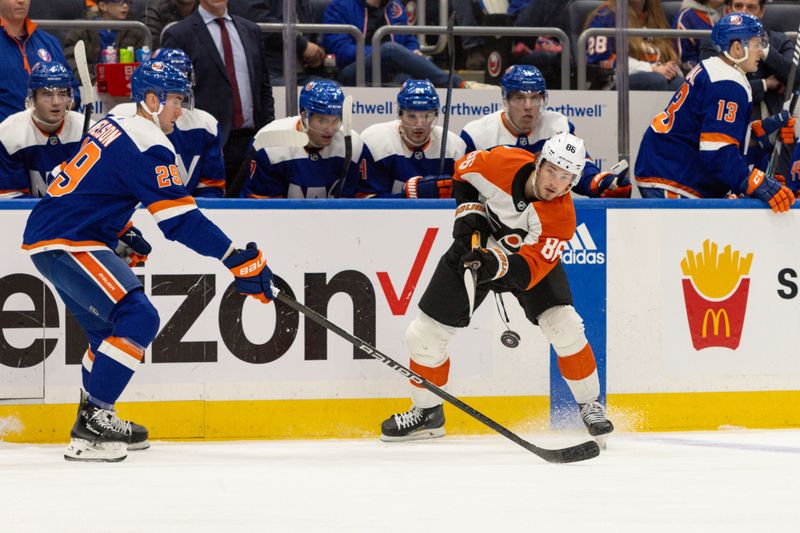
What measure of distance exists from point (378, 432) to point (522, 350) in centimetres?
61

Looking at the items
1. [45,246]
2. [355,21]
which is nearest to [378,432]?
[45,246]

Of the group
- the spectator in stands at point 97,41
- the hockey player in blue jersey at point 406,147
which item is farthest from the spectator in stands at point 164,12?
the hockey player in blue jersey at point 406,147

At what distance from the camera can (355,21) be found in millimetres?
5766

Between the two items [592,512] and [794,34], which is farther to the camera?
[794,34]

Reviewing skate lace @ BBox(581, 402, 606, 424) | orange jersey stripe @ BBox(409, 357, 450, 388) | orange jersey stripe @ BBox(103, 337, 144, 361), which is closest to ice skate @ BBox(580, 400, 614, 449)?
skate lace @ BBox(581, 402, 606, 424)

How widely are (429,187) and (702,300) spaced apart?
1.12 meters

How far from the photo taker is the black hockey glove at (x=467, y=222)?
4.37 meters

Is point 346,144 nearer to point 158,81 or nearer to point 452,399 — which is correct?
point 158,81

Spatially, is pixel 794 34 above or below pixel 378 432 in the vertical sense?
above

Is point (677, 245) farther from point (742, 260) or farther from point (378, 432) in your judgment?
point (378, 432)

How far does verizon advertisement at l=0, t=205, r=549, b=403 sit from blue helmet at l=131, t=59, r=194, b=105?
22.0 inches

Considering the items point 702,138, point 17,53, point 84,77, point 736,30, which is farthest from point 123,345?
point 736,30

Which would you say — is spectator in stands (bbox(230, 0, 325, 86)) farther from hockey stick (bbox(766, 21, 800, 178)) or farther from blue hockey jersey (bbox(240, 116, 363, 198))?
hockey stick (bbox(766, 21, 800, 178))

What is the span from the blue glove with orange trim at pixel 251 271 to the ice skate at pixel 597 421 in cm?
119
